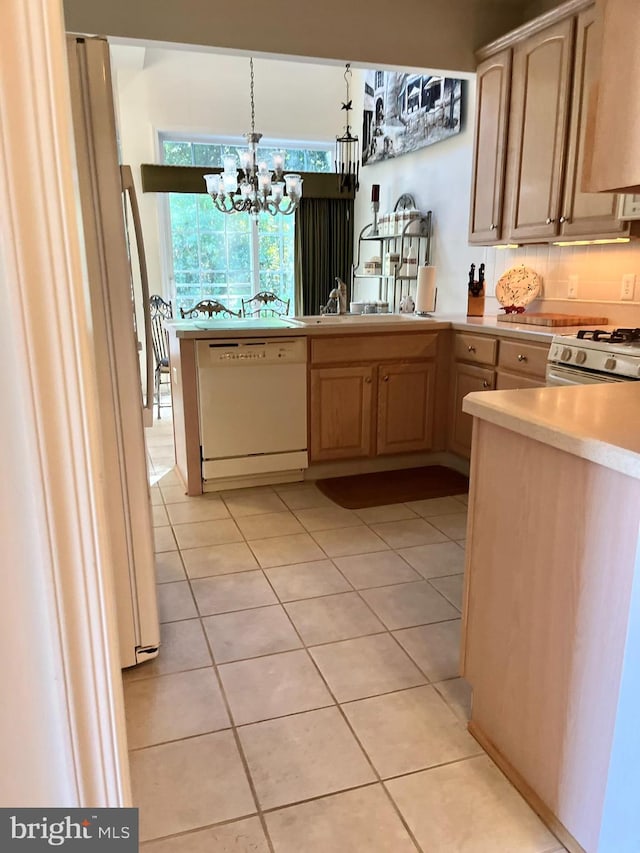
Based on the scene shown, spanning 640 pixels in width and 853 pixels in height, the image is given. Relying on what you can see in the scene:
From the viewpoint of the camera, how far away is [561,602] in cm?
130

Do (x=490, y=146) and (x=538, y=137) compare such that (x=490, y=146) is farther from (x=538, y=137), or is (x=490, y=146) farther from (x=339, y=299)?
(x=339, y=299)

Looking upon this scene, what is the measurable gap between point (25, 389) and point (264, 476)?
2.94 metres

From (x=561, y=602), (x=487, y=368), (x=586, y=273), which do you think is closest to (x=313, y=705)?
(x=561, y=602)

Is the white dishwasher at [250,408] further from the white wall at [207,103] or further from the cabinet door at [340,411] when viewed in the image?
the white wall at [207,103]

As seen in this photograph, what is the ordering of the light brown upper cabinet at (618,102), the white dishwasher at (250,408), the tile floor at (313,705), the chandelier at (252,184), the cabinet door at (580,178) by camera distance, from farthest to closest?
the chandelier at (252,184) < the white dishwasher at (250,408) < the cabinet door at (580,178) < the tile floor at (313,705) < the light brown upper cabinet at (618,102)

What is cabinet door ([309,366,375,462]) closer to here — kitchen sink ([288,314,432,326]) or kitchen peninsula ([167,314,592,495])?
kitchen peninsula ([167,314,592,495])

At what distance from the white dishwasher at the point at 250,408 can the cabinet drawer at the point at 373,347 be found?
5.1 inches

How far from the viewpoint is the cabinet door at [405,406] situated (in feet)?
12.0

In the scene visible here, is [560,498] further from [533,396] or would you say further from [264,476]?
[264,476]

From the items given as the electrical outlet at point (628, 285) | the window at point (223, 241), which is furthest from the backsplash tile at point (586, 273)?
the window at point (223, 241)

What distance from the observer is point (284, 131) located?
623cm

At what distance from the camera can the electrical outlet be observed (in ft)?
10.3

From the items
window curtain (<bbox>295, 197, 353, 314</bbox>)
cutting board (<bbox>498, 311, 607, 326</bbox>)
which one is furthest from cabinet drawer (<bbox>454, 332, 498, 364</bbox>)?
window curtain (<bbox>295, 197, 353, 314</bbox>)

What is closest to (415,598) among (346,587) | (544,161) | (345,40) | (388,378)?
(346,587)
